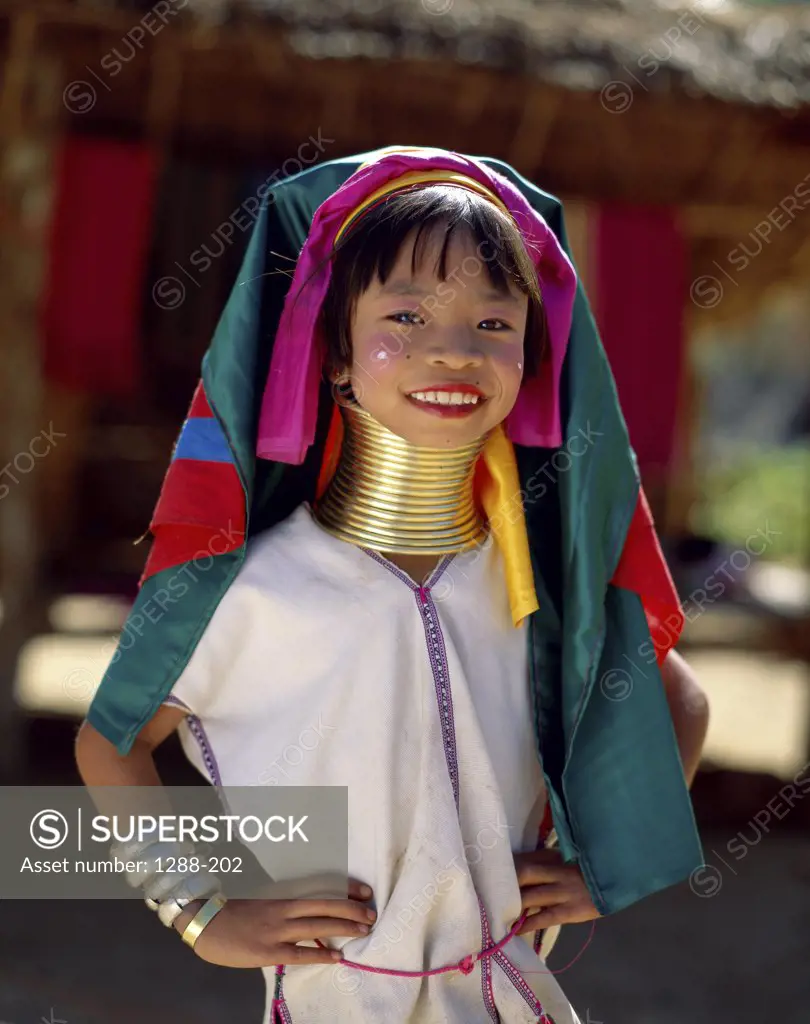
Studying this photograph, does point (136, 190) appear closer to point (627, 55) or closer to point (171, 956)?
point (627, 55)

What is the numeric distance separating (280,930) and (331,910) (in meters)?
0.08

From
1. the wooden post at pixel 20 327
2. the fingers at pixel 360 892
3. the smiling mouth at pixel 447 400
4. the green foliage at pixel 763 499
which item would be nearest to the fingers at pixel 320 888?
the fingers at pixel 360 892

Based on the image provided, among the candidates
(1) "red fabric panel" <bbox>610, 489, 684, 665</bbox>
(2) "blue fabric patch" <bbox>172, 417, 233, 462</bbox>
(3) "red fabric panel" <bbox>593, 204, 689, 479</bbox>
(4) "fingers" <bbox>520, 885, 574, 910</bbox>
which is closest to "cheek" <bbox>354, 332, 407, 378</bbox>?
(2) "blue fabric patch" <bbox>172, 417, 233, 462</bbox>

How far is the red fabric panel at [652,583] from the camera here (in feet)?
5.69

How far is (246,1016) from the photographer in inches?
138

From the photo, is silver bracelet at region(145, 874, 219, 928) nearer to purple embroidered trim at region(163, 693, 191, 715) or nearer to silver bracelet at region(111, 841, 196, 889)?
silver bracelet at region(111, 841, 196, 889)

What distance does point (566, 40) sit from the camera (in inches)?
188

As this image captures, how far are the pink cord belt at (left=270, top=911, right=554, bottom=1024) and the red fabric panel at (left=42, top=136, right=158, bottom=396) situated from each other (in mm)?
3783

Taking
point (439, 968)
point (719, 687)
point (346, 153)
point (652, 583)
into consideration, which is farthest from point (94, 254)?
point (719, 687)

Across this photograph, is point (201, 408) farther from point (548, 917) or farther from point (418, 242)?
point (548, 917)

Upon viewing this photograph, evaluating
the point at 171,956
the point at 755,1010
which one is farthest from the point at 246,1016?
the point at 755,1010

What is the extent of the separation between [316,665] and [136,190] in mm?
3807

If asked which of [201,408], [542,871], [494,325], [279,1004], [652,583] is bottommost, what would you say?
[279,1004]

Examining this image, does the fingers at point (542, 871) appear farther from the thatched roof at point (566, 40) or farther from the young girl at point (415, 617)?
the thatched roof at point (566, 40)
